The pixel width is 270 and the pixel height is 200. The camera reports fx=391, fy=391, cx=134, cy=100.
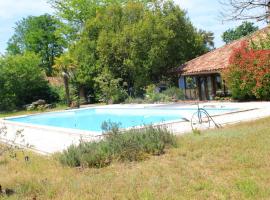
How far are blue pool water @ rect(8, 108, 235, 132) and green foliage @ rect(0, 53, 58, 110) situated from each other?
9483 mm

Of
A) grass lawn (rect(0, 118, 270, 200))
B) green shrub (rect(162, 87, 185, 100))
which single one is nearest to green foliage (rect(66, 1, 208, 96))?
green shrub (rect(162, 87, 185, 100))

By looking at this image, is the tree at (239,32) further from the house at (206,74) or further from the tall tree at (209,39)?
the house at (206,74)

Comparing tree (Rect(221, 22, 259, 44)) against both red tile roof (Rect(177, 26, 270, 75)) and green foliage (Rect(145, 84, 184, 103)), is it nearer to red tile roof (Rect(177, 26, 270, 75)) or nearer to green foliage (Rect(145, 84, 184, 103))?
red tile roof (Rect(177, 26, 270, 75))

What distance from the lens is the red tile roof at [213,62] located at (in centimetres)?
2838

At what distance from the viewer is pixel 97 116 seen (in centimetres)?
2723

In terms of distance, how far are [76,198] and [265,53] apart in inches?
750

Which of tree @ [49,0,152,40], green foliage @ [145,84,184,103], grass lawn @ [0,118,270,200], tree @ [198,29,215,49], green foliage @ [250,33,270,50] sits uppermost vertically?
tree @ [49,0,152,40]

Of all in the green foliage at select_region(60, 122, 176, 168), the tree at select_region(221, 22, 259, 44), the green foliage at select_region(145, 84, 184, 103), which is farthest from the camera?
the tree at select_region(221, 22, 259, 44)

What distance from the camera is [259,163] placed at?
781 centimetres

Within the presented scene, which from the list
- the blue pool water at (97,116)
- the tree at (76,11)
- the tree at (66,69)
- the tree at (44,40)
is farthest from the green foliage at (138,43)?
the tree at (44,40)

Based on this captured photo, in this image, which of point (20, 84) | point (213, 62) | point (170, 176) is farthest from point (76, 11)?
point (170, 176)

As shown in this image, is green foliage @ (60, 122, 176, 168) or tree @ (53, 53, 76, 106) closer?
green foliage @ (60, 122, 176, 168)

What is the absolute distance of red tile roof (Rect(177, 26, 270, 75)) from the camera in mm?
28375

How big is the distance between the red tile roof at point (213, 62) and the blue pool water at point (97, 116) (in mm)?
6181
